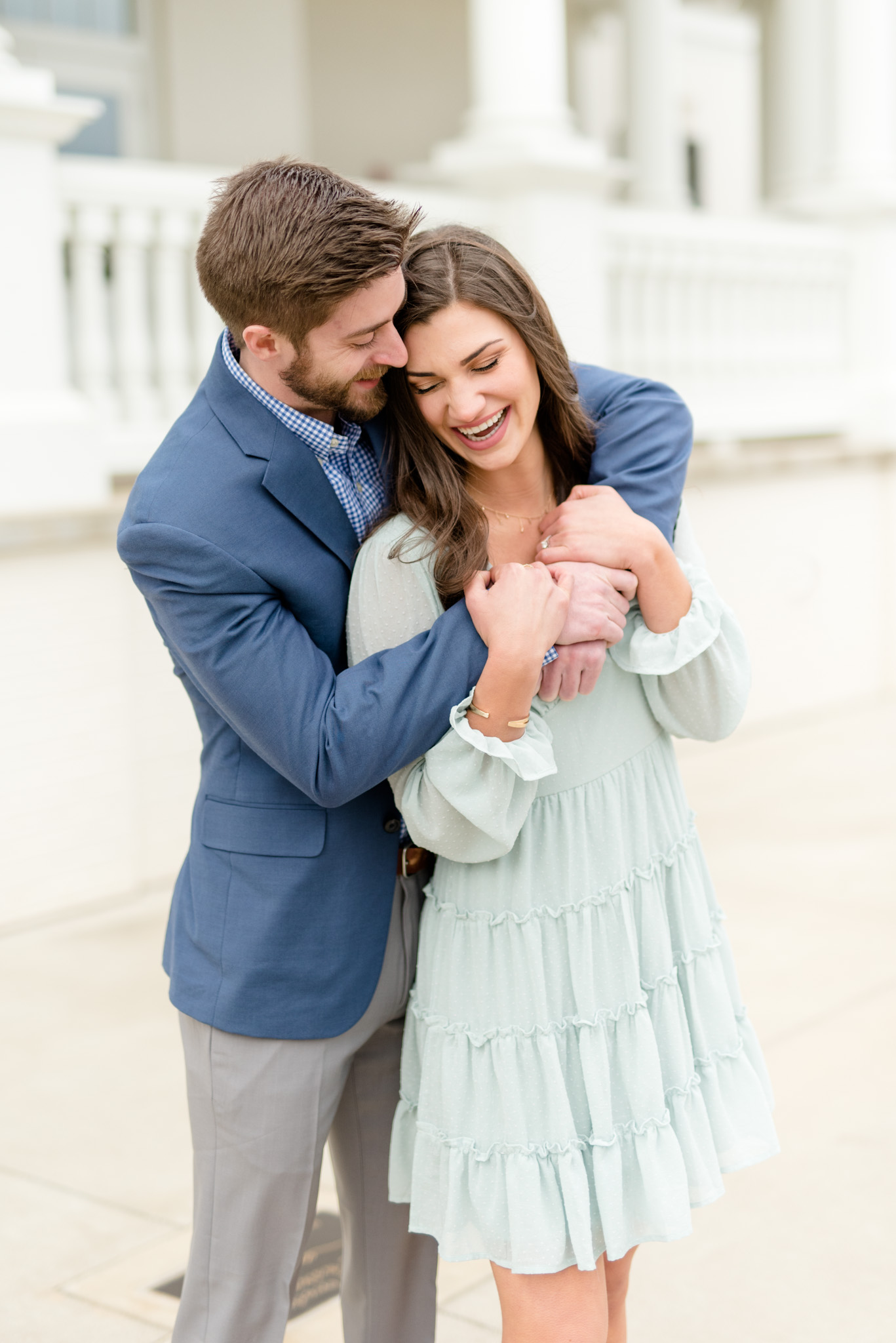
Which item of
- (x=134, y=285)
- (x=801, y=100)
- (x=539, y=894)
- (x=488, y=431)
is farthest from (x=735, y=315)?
(x=539, y=894)

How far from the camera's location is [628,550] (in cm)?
185

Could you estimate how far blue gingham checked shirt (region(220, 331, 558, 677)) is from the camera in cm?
184

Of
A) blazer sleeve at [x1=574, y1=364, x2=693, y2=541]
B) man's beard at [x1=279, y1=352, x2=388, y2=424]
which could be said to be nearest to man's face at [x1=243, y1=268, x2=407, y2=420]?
man's beard at [x1=279, y1=352, x2=388, y2=424]

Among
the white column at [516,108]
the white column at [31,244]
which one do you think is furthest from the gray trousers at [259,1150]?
the white column at [516,108]

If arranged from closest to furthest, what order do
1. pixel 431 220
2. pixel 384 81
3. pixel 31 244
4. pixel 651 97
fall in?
pixel 31 244
pixel 431 220
pixel 384 81
pixel 651 97

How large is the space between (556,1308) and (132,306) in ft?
15.0

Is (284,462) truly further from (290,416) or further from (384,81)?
(384,81)

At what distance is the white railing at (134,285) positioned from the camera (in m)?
5.40

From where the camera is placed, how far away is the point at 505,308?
1.90m

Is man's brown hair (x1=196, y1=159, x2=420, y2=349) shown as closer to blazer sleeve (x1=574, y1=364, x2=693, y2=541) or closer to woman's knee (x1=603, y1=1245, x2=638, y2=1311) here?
blazer sleeve (x1=574, y1=364, x2=693, y2=541)

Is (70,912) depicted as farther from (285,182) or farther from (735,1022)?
(285,182)

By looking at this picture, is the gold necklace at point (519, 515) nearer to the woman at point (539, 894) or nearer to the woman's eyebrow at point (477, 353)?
the woman at point (539, 894)

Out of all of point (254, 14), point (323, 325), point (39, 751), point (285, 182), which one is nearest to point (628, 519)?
point (323, 325)

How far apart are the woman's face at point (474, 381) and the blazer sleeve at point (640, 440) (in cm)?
16
